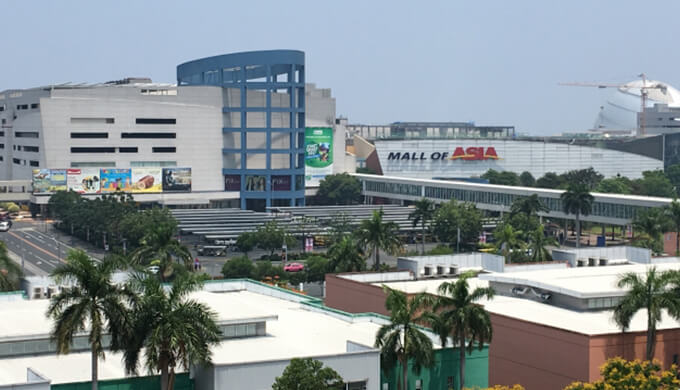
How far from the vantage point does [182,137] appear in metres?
156

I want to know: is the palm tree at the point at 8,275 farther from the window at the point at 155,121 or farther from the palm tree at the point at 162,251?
the window at the point at 155,121

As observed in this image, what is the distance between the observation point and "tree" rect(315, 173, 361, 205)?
549 ft

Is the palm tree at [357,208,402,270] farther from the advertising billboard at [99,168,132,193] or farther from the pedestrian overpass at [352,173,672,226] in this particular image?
the advertising billboard at [99,168,132,193]

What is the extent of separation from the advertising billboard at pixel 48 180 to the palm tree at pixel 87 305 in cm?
11712

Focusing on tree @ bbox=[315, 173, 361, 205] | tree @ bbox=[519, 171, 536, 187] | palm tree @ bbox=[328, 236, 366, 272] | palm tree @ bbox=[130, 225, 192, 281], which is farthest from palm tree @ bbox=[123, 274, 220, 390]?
tree @ bbox=[519, 171, 536, 187]

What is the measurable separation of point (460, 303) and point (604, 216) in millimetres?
89775

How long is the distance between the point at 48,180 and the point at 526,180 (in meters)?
75.2

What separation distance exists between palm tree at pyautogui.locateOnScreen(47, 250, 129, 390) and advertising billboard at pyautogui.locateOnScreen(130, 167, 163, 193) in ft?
389

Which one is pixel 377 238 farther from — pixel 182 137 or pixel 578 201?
pixel 182 137

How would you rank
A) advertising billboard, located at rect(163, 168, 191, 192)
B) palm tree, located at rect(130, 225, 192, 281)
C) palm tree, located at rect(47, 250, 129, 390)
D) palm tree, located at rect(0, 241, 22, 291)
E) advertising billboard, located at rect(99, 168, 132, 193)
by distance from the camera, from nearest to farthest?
palm tree, located at rect(47, 250, 129, 390) < palm tree, located at rect(0, 241, 22, 291) < palm tree, located at rect(130, 225, 192, 281) < advertising billboard, located at rect(99, 168, 132, 193) < advertising billboard, located at rect(163, 168, 191, 192)

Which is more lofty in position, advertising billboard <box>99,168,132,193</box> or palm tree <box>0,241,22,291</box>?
advertising billboard <box>99,168,132,193</box>

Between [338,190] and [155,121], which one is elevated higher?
[155,121]

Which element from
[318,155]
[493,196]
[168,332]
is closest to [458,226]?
[493,196]

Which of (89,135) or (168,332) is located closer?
(168,332)
